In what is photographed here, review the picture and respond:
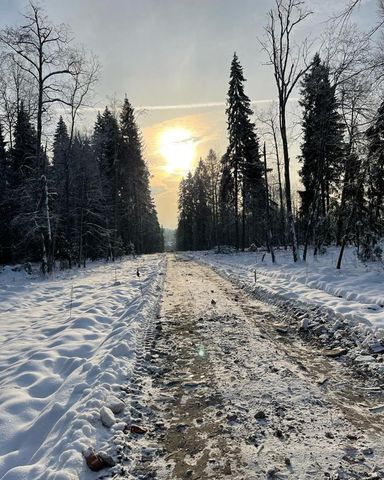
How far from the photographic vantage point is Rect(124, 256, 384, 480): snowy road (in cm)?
347

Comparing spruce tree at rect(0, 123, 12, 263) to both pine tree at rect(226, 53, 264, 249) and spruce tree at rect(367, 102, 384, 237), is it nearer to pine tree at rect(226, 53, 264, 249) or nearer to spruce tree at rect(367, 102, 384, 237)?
pine tree at rect(226, 53, 264, 249)

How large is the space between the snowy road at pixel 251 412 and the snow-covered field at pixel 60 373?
51 cm

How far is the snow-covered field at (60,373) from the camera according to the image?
145 inches

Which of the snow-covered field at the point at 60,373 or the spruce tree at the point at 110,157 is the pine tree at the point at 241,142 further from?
the snow-covered field at the point at 60,373

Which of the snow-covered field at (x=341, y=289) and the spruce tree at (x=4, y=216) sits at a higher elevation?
the spruce tree at (x=4, y=216)

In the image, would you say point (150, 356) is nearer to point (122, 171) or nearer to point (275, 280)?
point (275, 280)

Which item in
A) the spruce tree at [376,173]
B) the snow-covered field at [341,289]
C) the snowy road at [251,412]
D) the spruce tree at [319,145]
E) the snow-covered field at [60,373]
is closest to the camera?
the snowy road at [251,412]

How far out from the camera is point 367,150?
31.1 feet

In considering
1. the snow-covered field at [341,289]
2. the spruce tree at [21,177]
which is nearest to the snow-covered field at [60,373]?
the snow-covered field at [341,289]

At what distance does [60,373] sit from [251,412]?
3.32 metres

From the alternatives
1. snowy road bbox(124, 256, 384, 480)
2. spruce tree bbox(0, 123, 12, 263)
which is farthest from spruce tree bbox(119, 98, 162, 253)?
snowy road bbox(124, 256, 384, 480)

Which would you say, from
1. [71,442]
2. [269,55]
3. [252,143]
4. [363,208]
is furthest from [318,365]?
[252,143]

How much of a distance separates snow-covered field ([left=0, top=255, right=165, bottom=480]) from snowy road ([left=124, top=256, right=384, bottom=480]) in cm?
51

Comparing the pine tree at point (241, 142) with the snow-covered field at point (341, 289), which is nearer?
the snow-covered field at point (341, 289)
